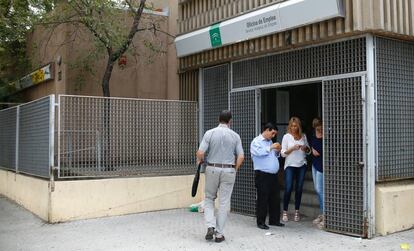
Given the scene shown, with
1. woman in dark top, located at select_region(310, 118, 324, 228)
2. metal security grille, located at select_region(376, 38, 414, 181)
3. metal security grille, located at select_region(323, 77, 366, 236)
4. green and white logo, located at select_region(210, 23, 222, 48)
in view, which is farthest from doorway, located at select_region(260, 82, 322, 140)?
metal security grille, located at select_region(376, 38, 414, 181)

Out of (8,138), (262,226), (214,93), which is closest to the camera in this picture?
(262,226)

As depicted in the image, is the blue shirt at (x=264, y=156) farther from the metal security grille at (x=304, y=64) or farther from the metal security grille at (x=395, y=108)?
the metal security grille at (x=395, y=108)

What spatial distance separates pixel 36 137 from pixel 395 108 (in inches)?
255

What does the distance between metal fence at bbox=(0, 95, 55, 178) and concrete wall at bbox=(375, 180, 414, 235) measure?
5337mm

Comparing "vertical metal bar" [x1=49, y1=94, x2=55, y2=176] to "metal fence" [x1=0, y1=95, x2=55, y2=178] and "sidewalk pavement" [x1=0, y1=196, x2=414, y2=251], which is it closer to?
"metal fence" [x1=0, y1=95, x2=55, y2=178]

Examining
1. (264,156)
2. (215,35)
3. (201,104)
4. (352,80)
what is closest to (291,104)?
(201,104)

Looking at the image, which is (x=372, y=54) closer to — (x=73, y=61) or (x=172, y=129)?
(x=172, y=129)

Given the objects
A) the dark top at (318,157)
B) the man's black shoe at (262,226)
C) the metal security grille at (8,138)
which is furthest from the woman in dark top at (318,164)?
the metal security grille at (8,138)

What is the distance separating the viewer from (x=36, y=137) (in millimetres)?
9633

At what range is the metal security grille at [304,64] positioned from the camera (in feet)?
23.5

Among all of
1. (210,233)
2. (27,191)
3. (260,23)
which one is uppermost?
(260,23)

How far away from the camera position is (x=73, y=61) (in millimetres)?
11789

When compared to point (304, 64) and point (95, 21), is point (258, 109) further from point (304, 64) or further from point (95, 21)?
point (95, 21)

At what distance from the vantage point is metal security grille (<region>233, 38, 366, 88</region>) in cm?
716
